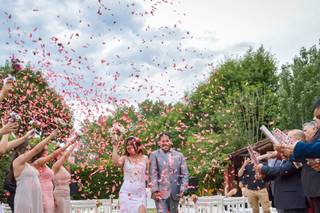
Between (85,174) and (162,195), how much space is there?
57.0ft

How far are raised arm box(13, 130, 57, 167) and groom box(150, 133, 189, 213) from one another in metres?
2.21

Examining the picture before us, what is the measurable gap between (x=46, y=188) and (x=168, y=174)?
2.01 metres

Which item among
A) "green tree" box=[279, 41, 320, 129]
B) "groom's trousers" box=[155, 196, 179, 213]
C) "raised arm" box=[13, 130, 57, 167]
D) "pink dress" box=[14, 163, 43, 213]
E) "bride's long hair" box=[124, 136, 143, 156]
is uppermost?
"green tree" box=[279, 41, 320, 129]

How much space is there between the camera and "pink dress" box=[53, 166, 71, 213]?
9.09 metres

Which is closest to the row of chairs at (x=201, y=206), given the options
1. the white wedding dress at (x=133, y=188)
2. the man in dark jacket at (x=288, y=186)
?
the white wedding dress at (x=133, y=188)

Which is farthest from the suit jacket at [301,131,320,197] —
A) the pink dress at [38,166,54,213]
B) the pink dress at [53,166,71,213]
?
the pink dress at [53,166,71,213]

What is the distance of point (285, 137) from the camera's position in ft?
16.6

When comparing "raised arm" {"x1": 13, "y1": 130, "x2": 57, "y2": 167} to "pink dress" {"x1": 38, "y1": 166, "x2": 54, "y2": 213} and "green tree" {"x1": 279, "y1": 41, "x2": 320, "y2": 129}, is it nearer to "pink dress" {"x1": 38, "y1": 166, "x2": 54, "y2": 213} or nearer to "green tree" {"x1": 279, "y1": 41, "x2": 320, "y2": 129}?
"pink dress" {"x1": 38, "y1": 166, "x2": 54, "y2": 213}

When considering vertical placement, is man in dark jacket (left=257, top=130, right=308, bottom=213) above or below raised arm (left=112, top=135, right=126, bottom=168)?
below

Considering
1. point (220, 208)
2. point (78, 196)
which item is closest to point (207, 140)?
point (78, 196)

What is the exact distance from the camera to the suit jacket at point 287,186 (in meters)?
6.61

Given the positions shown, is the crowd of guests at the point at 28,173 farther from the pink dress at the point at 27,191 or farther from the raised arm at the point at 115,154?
the raised arm at the point at 115,154

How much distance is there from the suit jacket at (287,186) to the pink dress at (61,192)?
3.91m

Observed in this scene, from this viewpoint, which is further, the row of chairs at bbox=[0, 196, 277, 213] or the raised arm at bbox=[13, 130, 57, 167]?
the row of chairs at bbox=[0, 196, 277, 213]
